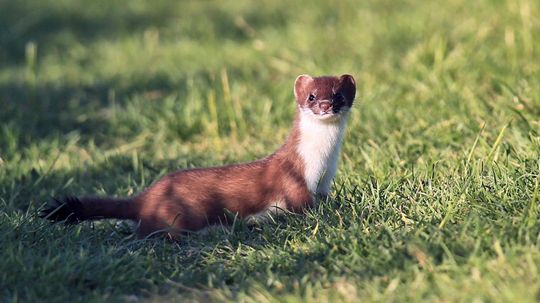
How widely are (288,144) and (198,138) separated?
2.21 meters

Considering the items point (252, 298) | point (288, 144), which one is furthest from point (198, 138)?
point (252, 298)

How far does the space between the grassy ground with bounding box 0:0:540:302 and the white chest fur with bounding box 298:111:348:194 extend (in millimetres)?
143

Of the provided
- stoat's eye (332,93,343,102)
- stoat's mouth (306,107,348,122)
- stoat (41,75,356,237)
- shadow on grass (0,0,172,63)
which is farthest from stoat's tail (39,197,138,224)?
shadow on grass (0,0,172,63)

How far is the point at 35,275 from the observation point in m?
4.39

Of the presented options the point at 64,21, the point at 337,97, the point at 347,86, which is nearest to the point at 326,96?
the point at 337,97

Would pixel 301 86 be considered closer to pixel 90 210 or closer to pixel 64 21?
pixel 90 210

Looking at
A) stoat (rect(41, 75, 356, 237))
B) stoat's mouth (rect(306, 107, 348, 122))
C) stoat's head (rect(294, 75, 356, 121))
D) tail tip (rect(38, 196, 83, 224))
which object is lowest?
tail tip (rect(38, 196, 83, 224))

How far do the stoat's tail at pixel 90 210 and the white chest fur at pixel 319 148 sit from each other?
994mm

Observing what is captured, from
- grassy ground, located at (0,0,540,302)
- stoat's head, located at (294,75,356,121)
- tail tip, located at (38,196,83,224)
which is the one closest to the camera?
grassy ground, located at (0,0,540,302)

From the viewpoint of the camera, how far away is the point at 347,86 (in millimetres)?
5418

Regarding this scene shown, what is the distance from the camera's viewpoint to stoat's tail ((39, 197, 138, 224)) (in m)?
5.12

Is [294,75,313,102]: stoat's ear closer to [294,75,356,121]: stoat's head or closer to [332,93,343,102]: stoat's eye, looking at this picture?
[294,75,356,121]: stoat's head

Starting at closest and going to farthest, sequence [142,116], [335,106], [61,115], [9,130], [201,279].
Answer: [201,279]
[335,106]
[9,130]
[142,116]
[61,115]

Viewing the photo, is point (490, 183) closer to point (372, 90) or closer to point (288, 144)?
point (288, 144)
